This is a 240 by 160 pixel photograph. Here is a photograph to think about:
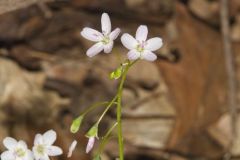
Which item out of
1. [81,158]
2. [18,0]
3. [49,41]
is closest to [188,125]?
[81,158]

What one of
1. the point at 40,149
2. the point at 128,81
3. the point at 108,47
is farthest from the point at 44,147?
the point at 128,81

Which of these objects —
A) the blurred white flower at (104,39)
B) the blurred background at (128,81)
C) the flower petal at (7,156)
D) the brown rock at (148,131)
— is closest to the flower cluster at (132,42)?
the blurred white flower at (104,39)

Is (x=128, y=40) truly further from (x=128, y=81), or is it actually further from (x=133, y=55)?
(x=128, y=81)

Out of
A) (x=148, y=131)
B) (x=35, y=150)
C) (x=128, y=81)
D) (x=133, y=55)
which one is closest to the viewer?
(x=133, y=55)

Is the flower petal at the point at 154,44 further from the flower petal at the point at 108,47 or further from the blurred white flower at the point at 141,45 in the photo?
the flower petal at the point at 108,47

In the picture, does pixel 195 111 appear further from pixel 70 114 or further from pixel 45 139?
pixel 45 139

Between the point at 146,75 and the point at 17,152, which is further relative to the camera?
the point at 146,75
